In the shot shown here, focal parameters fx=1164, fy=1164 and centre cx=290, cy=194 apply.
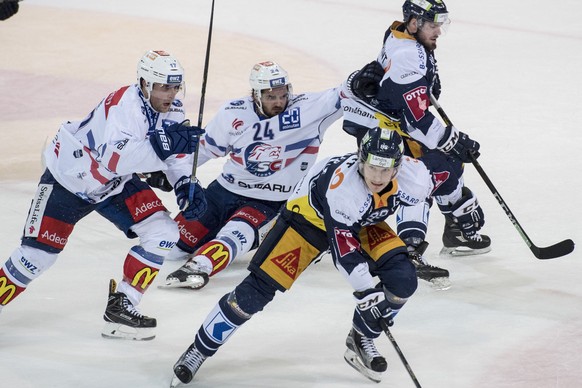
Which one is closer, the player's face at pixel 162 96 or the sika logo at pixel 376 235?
the sika logo at pixel 376 235

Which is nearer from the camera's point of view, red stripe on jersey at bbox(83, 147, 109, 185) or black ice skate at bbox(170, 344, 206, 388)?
black ice skate at bbox(170, 344, 206, 388)

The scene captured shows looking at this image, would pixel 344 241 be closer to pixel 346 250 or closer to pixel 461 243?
pixel 346 250

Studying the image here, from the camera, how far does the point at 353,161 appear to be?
13.6 feet

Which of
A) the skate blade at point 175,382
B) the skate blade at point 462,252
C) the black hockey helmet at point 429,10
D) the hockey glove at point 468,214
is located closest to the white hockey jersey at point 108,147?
the skate blade at point 175,382

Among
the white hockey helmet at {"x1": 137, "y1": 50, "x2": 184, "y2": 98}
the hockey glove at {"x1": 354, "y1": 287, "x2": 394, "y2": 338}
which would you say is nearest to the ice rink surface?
the hockey glove at {"x1": 354, "y1": 287, "x2": 394, "y2": 338}

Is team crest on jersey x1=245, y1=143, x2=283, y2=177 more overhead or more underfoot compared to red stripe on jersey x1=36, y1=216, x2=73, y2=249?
more underfoot

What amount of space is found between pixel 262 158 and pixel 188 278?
726 mm

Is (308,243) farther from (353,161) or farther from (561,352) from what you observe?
(561,352)

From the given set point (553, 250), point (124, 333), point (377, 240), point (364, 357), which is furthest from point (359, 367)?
point (553, 250)

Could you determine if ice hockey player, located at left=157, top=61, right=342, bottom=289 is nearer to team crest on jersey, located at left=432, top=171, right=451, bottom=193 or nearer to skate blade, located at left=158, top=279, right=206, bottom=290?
skate blade, located at left=158, top=279, right=206, bottom=290

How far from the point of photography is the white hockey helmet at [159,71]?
4.59 metres

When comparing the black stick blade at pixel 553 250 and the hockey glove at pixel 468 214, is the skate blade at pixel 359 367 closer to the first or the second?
the black stick blade at pixel 553 250

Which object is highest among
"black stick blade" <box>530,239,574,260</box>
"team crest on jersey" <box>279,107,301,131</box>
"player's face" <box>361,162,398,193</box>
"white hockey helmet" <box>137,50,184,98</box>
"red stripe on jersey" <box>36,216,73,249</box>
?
"player's face" <box>361,162,398,193</box>

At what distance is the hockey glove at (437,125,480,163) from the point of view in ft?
17.3
